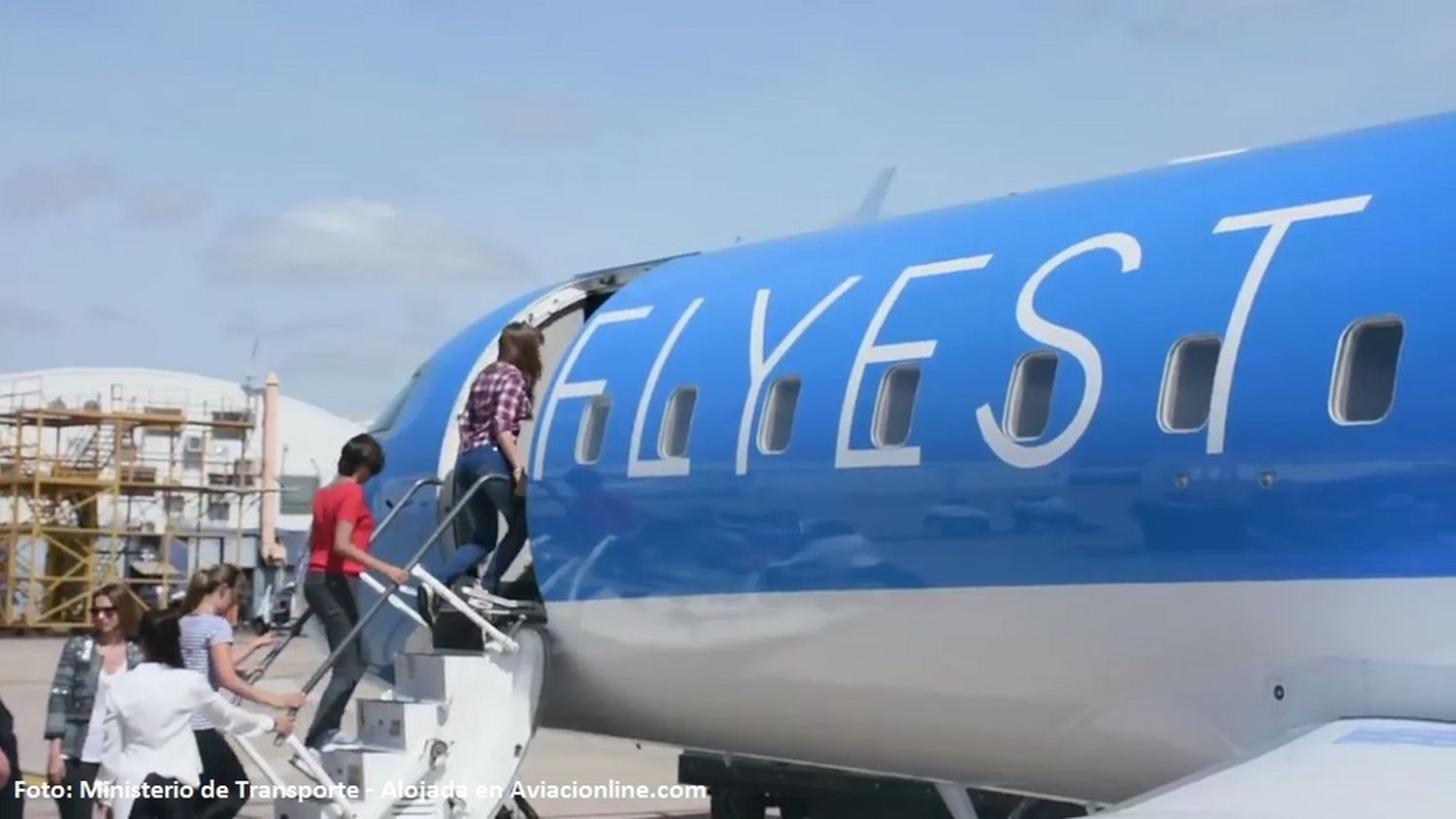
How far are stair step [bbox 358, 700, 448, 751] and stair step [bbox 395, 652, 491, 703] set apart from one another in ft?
0.30

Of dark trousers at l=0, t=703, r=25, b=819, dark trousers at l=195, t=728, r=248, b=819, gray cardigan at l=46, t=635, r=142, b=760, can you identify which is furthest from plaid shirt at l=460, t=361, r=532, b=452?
dark trousers at l=0, t=703, r=25, b=819

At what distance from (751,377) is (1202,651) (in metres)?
3.34

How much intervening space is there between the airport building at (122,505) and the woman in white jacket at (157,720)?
4059 cm

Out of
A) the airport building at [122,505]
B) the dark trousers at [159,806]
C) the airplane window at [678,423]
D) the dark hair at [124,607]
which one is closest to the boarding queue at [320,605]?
the dark hair at [124,607]

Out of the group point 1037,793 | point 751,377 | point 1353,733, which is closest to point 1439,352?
point 1353,733

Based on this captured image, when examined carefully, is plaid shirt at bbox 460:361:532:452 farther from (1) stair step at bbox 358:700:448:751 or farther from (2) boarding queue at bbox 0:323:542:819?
(1) stair step at bbox 358:700:448:751

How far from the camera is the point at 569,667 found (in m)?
11.1

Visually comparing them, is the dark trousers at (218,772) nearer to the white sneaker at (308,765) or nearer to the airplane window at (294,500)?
the white sneaker at (308,765)

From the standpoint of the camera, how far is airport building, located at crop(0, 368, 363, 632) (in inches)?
2249

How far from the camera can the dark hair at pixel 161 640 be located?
29.7 ft

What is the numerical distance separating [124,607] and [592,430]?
2.86 metres

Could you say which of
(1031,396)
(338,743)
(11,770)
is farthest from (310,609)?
(1031,396)

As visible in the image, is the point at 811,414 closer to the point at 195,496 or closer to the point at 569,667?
the point at 569,667

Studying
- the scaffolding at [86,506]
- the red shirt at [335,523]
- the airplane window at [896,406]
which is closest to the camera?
the airplane window at [896,406]
